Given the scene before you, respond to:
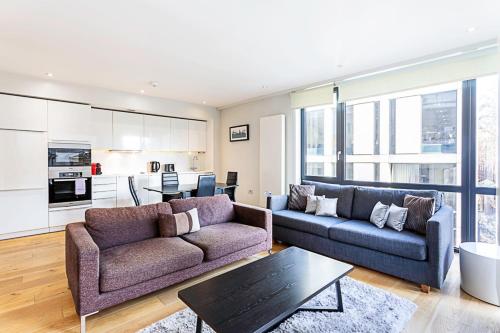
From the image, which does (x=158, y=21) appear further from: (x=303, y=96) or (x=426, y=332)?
(x=426, y=332)

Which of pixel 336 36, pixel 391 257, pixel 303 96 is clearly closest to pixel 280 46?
pixel 336 36

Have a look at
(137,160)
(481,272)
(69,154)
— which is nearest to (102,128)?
(69,154)

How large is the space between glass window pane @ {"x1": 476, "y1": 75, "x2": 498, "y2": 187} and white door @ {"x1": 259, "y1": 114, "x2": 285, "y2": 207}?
9.36 ft

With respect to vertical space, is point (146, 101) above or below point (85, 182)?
above

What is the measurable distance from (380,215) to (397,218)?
18 cm

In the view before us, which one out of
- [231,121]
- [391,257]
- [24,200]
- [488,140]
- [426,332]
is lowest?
[426,332]

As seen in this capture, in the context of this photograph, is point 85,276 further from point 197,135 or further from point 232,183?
point 197,135

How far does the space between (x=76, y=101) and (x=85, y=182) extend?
1.45m

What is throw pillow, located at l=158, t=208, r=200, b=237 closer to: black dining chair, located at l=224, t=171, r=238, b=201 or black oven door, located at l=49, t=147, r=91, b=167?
black dining chair, located at l=224, t=171, r=238, b=201

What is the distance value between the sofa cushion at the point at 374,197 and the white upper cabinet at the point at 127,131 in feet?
14.5

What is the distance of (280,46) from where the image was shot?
3102 millimetres

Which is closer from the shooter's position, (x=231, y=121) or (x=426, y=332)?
(x=426, y=332)

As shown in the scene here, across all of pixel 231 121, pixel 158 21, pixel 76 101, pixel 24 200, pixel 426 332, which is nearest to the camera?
pixel 426 332

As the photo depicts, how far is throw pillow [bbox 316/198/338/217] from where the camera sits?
358 centimetres
